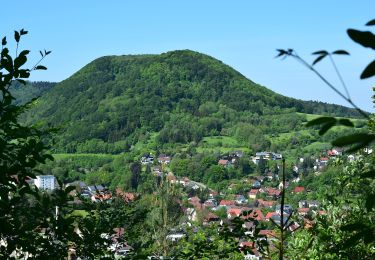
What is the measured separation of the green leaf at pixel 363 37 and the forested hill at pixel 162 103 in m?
126

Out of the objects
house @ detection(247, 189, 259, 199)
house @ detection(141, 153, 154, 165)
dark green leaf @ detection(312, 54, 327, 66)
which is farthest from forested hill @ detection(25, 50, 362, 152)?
dark green leaf @ detection(312, 54, 327, 66)

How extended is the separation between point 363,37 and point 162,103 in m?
156

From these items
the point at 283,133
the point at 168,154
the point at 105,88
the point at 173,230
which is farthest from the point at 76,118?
the point at 173,230

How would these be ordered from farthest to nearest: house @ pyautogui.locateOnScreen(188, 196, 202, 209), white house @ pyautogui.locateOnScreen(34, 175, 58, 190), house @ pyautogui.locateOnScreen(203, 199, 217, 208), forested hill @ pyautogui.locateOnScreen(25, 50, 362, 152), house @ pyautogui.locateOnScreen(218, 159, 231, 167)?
forested hill @ pyautogui.locateOnScreen(25, 50, 362, 152)
house @ pyautogui.locateOnScreen(218, 159, 231, 167)
house @ pyautogui.locateOnScreen(203, 199, 217, 208)
house @ pyautogui.locateOnScreen(188, 196, 202, 209)
white house @ pyautogui.locateOnScreen(34, 175, 58, 190)

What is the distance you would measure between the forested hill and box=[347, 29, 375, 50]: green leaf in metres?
126

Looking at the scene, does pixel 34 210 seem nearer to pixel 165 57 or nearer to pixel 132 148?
pixel 132 148

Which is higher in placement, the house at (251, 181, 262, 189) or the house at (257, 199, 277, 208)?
the house at (251, 181, 262, 189)

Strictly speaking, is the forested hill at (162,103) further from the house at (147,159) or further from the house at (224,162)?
the house at (224,162)

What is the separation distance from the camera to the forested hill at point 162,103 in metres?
135

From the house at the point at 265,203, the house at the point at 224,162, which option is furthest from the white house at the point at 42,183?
the house at the point at 224,162

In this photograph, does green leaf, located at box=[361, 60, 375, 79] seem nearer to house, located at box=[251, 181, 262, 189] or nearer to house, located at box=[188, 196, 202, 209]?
house, located at box=[188, 196, 202, 209]

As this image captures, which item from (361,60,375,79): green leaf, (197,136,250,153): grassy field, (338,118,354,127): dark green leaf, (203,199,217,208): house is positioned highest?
(361,60,375,79): green leaf

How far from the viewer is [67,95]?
163750mm

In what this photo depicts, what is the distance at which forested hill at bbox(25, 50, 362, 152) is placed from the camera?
444 ft
